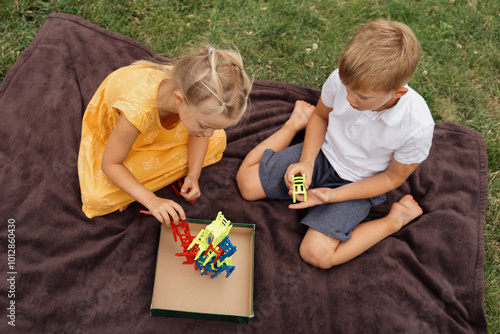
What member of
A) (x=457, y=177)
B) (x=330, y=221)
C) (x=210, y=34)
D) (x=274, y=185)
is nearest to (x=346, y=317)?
(x=330, y=221)

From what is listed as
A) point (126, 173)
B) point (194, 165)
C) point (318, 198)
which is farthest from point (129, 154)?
point (318, 198)

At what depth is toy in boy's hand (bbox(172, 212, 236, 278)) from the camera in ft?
5.38

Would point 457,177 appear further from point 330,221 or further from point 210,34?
point 210,34

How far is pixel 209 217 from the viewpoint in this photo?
7.13 feet

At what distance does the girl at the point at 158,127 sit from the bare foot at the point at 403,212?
1.01 m

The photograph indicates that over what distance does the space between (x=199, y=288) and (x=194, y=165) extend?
2.05ft

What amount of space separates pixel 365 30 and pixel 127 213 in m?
1.45

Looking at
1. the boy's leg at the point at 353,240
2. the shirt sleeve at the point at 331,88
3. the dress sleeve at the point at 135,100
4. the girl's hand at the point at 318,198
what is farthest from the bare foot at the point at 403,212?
the dress sleeve at the point at 135,100

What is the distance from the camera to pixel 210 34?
2.91 m

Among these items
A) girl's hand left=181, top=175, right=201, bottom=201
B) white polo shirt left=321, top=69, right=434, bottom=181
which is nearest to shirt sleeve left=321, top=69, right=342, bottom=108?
white polo shirt left=321, top=69, right=434, bottom=181

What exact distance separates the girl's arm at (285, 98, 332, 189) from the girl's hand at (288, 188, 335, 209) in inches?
2.5

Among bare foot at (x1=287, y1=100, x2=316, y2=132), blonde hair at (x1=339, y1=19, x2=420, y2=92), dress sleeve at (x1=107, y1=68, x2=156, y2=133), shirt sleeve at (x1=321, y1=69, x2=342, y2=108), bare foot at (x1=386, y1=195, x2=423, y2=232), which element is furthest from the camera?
bare foot at (x1=287, y1=100, x2=316, y2=132)

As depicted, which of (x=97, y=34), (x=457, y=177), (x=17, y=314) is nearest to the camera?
(x=17, y=314)

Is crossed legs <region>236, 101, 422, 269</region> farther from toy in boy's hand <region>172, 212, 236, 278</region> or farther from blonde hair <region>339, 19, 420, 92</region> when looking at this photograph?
blonde hair <region>339, 19, 420, 92</region>
